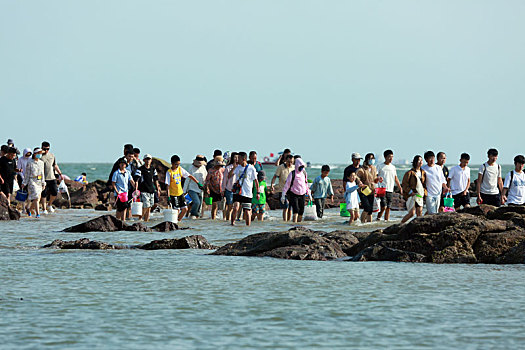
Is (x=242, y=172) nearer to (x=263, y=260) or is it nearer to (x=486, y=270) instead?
(x=263, y=260)

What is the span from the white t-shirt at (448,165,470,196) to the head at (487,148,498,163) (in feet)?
1.99

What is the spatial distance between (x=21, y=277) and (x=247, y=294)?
3104 mm

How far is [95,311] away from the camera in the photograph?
23.6ft

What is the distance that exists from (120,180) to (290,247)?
295 inches

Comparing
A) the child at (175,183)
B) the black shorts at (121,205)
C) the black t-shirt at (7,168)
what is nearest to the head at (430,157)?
the child at (175,183)

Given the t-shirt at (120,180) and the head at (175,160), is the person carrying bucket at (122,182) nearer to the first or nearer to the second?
the t-shirt at (120,180)

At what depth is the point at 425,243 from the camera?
11.5 metres

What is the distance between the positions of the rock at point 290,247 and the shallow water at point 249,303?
45 centimetres

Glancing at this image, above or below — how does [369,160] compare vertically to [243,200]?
above

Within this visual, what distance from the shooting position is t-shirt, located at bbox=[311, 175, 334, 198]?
19.6 m

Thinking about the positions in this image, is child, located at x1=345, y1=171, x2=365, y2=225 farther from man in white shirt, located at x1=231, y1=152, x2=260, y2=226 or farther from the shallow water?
the shallow water

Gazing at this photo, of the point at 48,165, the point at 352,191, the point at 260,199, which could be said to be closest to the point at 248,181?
the point at 260,199

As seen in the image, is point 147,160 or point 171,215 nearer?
point 171,215

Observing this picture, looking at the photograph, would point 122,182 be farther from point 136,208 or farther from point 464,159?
point 464,159
